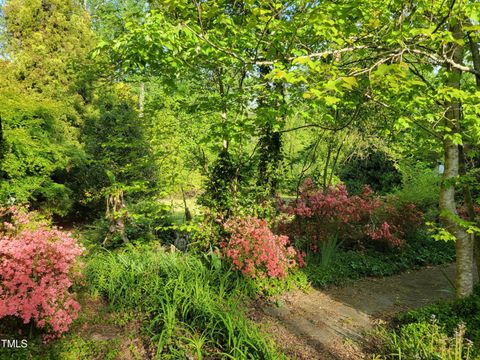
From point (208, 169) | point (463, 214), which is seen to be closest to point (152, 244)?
point (208, 169)

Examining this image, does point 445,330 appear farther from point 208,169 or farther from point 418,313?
point 208,169

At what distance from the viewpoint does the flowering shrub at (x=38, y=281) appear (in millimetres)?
2869

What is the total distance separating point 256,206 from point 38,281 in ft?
10.7

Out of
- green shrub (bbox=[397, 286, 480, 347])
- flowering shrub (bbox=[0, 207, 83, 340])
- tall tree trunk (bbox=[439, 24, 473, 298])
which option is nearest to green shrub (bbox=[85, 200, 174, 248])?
flowering shrub (bbox=[0, 207, 83, 340])

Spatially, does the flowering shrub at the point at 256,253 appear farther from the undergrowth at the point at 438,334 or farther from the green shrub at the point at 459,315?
the green shrub at the point at 459,315

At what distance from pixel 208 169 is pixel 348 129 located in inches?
141

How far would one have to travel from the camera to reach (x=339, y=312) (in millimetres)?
4418

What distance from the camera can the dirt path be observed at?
3.48 m

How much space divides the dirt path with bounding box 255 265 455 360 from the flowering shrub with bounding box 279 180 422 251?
3.30ft

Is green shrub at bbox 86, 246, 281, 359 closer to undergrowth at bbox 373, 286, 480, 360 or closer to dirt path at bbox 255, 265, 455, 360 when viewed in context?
dirt path at bbox 255, 265, 455, 360

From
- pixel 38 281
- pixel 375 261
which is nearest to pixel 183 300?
pixel 38 281

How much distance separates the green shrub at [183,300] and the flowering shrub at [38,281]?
789mm

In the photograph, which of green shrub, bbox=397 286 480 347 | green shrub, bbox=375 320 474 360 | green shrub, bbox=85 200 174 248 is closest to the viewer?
green shrub, bbox=375 320 474 360

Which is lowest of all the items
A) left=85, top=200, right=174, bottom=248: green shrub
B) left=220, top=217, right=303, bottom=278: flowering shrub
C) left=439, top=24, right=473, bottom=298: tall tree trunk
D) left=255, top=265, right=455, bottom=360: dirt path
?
left=255, top=265, right=455, bottom=360: dirt path
